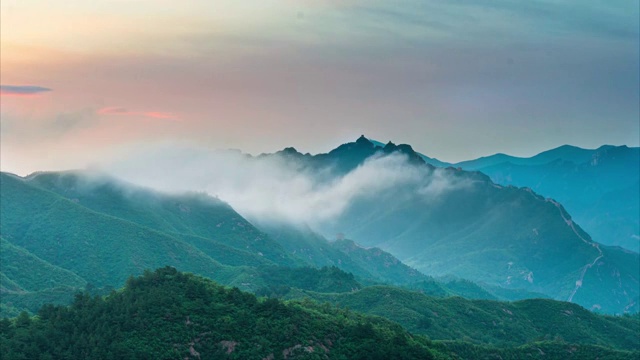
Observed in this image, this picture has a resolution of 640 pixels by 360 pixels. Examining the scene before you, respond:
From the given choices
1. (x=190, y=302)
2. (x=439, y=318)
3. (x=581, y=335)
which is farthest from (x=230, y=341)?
(x=581, y=335)

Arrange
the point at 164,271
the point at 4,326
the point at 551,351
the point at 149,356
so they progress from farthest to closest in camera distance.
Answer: the point at 551,351 < the point at 164,271 < the point at 4,326 < the point at 149,356

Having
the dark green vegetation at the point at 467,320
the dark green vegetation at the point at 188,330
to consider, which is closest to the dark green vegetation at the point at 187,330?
the dark green vegetation at the point at 188,330

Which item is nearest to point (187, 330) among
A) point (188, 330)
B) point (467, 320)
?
point (188, 330)

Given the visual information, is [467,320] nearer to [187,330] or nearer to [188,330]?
[188,330]

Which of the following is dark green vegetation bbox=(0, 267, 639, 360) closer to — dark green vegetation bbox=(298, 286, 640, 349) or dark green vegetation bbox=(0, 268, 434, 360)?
dark green vegetation bbox=(0, 268, 434, 360)

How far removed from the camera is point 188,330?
10081cm

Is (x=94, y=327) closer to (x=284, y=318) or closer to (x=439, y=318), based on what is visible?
(x=284, y=318)

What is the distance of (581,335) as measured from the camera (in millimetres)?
192750

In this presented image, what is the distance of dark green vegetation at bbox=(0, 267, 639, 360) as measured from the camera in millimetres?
95125

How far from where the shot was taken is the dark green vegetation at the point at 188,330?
95.1 meters

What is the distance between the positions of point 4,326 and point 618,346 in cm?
14118

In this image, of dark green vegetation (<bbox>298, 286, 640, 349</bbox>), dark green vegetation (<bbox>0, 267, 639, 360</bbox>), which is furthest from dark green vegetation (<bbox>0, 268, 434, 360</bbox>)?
dark green vegetation (<bbox>298, 286, 640, 349</bbox>)

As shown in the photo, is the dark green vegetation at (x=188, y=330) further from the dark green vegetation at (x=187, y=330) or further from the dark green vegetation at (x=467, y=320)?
the dark green vegetation at (x=467, y=320)

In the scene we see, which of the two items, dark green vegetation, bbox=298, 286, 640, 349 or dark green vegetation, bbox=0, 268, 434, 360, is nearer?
dark green vegetation, bbox=0, 268, 434, 360
